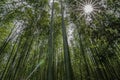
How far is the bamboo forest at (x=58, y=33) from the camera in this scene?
120 inches

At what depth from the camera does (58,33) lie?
7.22 meters

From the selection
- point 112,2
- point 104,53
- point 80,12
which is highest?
point 80,12

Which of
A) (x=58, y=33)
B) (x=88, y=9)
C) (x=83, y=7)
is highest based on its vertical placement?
(x=58, y=33)

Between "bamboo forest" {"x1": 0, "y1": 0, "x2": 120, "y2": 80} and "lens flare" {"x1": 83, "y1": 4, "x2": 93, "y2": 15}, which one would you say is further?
"lens flare" {"x1": 83, "y1": 4, "x2": 93, "y2": 15}

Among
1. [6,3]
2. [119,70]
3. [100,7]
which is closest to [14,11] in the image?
[6,3]

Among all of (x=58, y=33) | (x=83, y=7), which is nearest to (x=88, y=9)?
(x=83, y=7)

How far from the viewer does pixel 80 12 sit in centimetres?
476

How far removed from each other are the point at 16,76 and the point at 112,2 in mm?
3953

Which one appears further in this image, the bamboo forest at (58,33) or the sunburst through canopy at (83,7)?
the sunburst through canopy at (83,7)

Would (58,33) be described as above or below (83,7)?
above

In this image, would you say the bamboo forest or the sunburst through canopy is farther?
the sunburst through canopy

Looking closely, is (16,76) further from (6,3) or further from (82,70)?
(82,70)

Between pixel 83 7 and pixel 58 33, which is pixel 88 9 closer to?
pixel 83 7

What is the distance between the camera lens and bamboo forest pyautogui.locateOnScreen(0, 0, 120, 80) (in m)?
3.04
